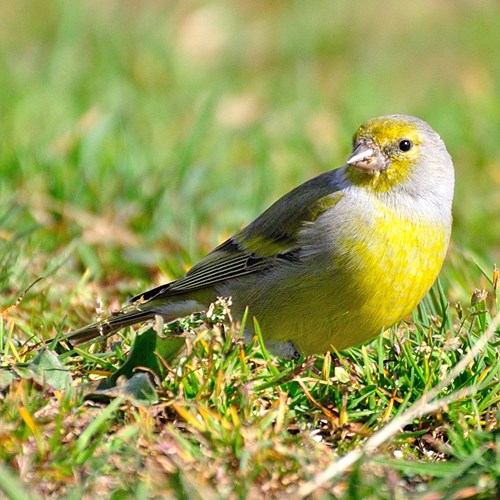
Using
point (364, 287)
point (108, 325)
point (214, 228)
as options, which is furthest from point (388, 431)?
point (214, 228)

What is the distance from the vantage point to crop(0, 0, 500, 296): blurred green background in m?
6.22

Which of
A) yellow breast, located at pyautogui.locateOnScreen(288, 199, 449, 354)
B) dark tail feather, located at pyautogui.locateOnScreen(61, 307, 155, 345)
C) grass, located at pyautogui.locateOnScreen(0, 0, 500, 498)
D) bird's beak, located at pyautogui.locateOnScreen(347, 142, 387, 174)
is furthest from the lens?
bird's beak, located at pyautogui.locateOnScreen(347, 142, 387, 174)

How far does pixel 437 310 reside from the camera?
482 centimetres

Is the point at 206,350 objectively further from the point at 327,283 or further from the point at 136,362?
the point at 327,283

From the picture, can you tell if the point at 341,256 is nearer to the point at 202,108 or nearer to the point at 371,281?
the point at 371,281

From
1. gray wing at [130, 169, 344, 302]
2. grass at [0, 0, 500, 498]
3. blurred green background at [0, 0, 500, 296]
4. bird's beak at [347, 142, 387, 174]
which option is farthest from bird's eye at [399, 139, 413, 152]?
blurred green background at [0, 0, 500, 296]

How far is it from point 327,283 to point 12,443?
1732mm

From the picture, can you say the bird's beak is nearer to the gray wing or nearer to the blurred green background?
the gray wing

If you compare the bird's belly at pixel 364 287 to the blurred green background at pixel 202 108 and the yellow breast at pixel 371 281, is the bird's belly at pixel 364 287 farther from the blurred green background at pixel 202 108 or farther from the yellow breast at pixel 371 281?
the blurred green background at pixel 202 108

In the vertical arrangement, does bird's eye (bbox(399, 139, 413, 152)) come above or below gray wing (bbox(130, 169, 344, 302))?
above

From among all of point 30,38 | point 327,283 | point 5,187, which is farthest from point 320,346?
point 30,38

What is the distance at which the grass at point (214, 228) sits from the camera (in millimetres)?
3322

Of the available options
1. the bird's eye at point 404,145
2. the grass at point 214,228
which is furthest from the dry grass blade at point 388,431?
the bird's eye at point 404,145

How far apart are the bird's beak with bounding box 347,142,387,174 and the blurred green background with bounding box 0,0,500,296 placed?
3.25 feet
